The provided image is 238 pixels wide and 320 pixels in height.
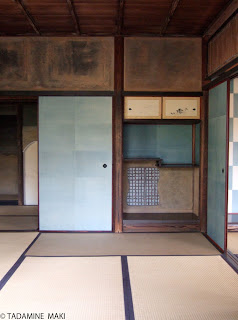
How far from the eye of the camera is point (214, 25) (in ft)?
13.2

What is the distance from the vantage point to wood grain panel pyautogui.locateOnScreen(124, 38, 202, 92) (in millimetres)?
4484

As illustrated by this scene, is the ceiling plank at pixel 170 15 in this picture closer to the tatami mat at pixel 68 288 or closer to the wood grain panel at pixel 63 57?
the wood grain panel at pixel 63 57

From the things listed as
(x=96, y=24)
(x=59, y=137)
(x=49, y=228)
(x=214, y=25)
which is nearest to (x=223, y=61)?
(x=214, y=25)

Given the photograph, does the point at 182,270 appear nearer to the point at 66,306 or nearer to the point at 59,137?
the point at 66,306

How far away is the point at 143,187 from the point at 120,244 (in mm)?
1368

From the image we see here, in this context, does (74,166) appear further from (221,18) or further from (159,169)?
(221,18)

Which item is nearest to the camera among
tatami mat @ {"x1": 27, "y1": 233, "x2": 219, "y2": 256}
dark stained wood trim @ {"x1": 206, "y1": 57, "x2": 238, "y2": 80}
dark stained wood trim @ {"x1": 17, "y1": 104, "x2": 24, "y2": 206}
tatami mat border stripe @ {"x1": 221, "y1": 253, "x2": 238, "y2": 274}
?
tatami mat border stripe @ {"x1": 221, "y1": 253, "x2": 238, "y2": 274}

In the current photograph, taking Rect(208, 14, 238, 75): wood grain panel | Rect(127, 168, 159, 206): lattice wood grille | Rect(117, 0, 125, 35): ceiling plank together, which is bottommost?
Rect(127, 168, 159, 206): lattice wood grille

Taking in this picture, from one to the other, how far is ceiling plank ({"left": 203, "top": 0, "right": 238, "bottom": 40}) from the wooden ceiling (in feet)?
0.14

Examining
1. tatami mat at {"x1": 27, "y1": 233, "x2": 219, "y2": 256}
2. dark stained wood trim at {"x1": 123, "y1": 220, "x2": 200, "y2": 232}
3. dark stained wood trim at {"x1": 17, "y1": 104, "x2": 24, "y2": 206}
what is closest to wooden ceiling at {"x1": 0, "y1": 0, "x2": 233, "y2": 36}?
dark stained wood trim at {"x1": 17, "y1": 104, "x2": 24, "y2": 206}

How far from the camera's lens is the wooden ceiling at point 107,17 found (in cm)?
351

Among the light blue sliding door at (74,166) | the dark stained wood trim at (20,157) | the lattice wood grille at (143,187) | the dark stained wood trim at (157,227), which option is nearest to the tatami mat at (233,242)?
the dark stained wood trim at (157,227)

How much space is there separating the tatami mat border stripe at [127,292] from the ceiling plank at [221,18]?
119 inches

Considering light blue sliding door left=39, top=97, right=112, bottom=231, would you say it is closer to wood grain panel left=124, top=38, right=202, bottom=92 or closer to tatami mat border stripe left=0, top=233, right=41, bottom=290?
wood grain panel left=124, top=38, right=202, bottom=92
